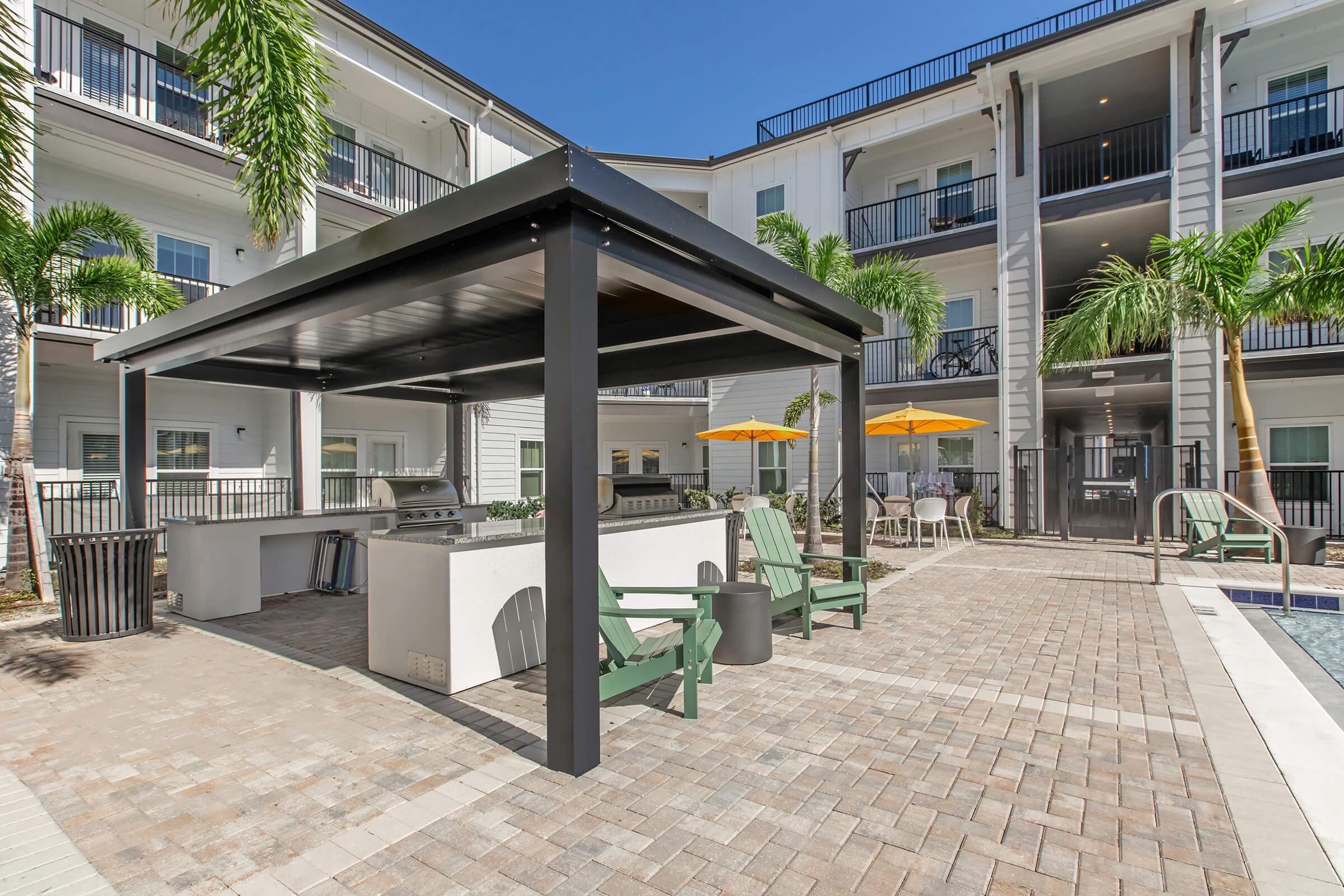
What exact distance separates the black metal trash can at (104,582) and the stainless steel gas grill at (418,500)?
2172 mm

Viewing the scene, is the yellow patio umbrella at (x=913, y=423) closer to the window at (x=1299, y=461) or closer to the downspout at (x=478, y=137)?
the window at (x=1299, y=461)

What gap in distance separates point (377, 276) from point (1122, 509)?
13.4 meters

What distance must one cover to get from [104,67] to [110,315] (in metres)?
4.08

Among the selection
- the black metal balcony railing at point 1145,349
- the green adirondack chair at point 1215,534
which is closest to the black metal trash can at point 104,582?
the green adirondack chair at point 1215,534

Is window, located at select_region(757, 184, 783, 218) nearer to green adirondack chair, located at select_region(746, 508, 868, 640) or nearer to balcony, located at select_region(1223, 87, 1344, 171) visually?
balcony, located at select_region(1223, 87, 1344, 171)

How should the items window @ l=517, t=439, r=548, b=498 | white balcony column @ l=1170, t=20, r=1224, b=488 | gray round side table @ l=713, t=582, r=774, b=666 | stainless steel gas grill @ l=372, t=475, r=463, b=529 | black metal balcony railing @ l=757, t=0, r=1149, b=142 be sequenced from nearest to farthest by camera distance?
gray round side table @ l=713, t=582, r=774, b=666, stainless steel gas grill @ l=372, t=475, r=463, b=529, white balcony column @ l=1170, t=20, r=1224, b=488, black metal balcony railing @ l=757, t=0, r=1149, b=142, window @ l=517, t=439, r=548, b=498

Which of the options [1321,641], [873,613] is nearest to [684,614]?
[873,613]

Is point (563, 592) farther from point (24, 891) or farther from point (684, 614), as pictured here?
point (24, 891)

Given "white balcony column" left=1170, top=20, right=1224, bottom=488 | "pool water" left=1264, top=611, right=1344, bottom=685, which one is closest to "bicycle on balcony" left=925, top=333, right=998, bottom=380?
"white balcony column" left=1170, top=20, right=1224, bottom=488

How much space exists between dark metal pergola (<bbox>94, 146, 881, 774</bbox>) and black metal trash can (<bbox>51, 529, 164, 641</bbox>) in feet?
5.76

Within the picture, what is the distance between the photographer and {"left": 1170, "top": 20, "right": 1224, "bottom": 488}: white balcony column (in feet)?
40.1

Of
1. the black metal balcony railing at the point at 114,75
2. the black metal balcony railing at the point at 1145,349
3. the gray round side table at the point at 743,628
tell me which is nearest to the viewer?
the gray round side table at the point at 743,628

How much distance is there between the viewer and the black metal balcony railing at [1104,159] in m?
14.5

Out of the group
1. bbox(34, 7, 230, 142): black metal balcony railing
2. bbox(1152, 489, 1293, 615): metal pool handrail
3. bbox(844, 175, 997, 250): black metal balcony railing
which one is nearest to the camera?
bbox(1152, 489, 1293, 615): metal pool handrail
